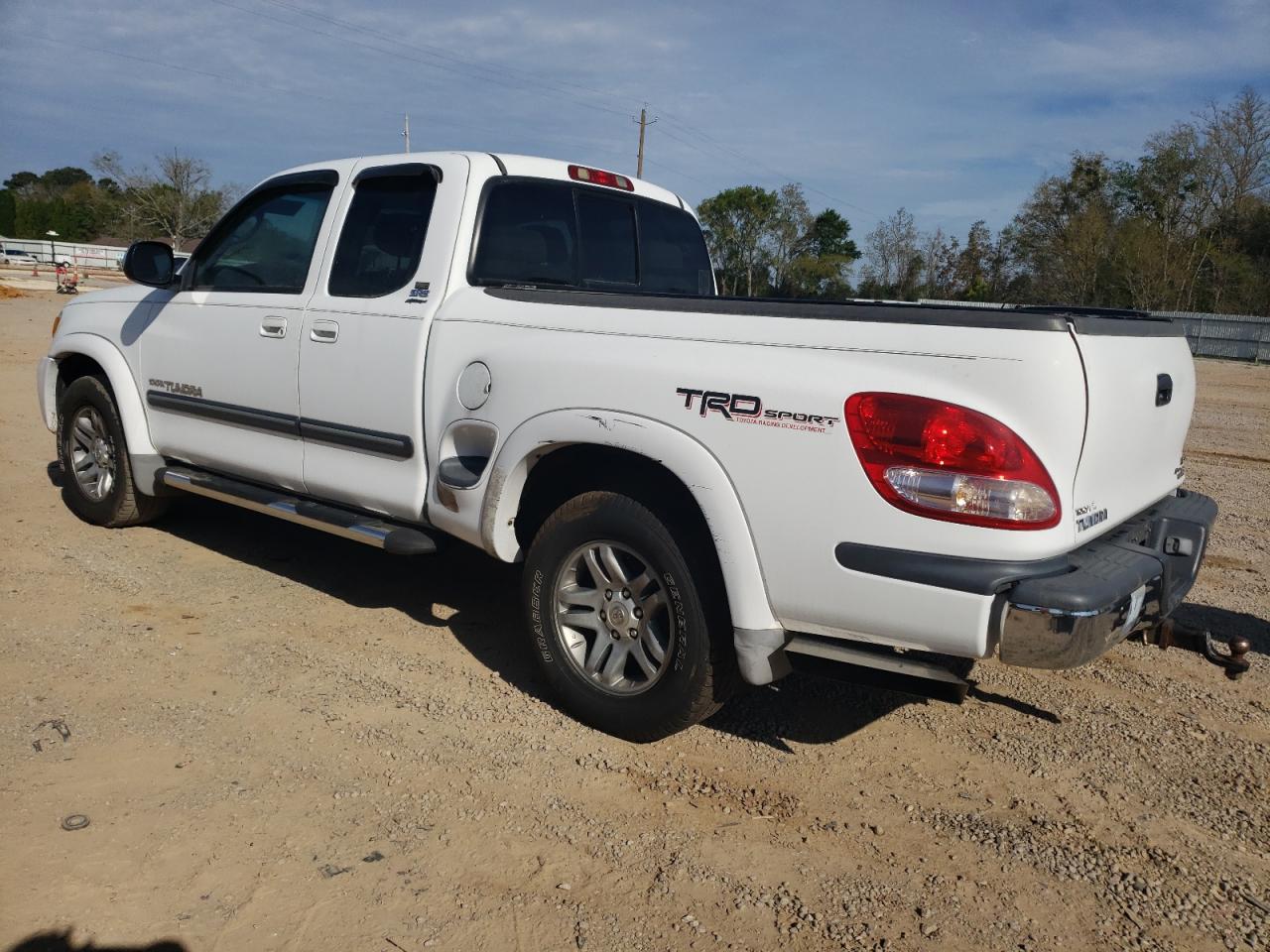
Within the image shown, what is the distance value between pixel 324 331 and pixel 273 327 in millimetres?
417

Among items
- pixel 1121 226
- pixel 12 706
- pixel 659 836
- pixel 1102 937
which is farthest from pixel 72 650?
pixel 1121 226

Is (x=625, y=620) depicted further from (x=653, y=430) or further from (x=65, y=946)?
(x=65, y=946)

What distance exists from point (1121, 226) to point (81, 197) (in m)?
85.5

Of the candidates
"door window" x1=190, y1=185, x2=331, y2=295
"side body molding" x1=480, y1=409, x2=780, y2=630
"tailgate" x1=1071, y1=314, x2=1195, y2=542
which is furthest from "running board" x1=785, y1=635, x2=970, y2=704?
"door window" x1=190, y1=185, x2=331, y2=295

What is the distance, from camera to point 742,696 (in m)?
4.11

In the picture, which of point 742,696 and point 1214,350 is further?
point 1214,350

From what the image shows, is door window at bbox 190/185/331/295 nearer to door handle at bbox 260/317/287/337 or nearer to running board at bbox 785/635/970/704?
door handle at bbox 260/317/287/337

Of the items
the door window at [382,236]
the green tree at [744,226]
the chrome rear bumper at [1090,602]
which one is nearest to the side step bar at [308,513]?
the door window at [382,236]

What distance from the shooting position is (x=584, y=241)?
4.85 metres

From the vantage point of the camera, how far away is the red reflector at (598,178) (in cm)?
482

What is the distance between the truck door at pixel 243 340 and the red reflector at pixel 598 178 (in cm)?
114

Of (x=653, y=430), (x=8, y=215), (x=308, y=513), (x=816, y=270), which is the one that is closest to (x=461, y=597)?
(x=308, y=513)

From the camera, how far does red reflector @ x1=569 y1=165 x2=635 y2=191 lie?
4816mm

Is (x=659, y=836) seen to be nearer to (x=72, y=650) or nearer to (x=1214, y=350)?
(x=72, y=650)
